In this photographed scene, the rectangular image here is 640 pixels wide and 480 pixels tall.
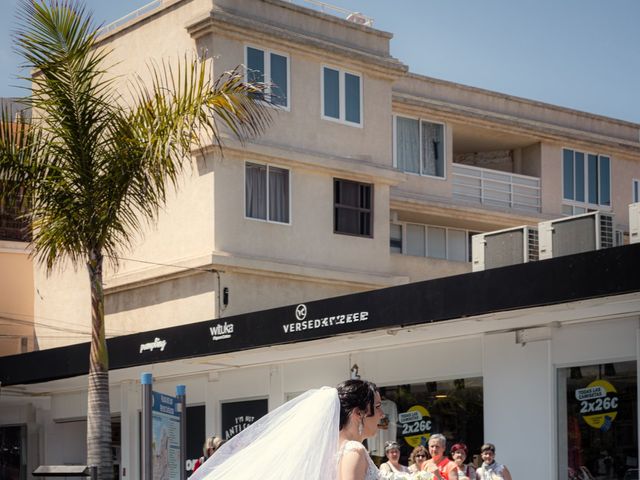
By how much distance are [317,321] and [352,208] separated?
11674 millimetres

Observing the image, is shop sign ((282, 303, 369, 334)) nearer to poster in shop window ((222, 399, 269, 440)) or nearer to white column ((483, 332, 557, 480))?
white column ((483, 332, 557, 480))

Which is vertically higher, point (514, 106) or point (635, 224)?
point (514, 106)

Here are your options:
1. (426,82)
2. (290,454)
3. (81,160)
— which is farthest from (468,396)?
(426,82)

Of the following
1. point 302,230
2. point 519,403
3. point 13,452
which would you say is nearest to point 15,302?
point 13,452

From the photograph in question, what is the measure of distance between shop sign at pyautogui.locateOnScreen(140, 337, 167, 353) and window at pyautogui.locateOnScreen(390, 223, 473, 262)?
40.3 ft

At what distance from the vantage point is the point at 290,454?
23.0 ft

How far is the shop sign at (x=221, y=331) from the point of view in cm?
2202

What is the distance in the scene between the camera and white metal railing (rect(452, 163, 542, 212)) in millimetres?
37250

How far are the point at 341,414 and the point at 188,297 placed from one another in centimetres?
2302

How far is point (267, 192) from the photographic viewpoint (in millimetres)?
29922

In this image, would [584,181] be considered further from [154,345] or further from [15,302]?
[154,345]

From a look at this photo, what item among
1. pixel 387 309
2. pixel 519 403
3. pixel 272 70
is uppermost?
pixel 272 70

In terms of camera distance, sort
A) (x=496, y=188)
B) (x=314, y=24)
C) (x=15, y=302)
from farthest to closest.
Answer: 1. (x=496, y=188)
2. (x=15, y=302)
3. (x=314, y=24)

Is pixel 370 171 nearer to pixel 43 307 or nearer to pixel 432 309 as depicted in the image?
pixel 43 307
